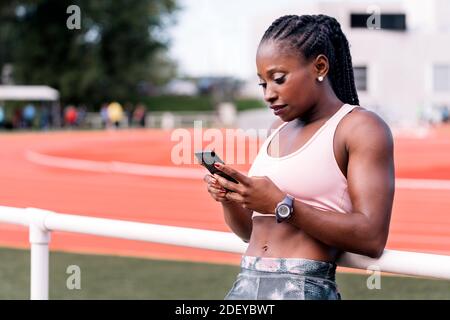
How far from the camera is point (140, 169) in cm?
2122

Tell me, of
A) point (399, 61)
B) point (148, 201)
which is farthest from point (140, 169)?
point (399, 61)

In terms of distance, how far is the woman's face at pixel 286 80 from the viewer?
2.42 m

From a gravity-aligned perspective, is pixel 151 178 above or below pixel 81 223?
below

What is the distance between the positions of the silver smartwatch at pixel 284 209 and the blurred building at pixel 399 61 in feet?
185

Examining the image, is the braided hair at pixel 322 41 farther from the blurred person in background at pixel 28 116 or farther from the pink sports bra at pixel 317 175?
the blurred person in background at pixel 28 116

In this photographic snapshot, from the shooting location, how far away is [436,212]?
44.0 ft

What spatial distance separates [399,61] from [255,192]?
59.9m

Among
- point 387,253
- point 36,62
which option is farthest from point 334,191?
point 36,62

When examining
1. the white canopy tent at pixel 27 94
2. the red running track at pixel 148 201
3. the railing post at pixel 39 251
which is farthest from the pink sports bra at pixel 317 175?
the white canopy tent at pixel 27 94

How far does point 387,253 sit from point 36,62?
5643 centimetres

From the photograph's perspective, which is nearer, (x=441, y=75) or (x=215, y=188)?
(x=215, y=188)

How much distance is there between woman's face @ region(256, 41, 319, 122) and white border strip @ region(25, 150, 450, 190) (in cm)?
1414

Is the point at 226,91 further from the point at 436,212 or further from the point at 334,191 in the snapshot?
the point at 334,191

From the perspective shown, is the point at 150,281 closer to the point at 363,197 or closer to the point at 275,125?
the point at 275,125
